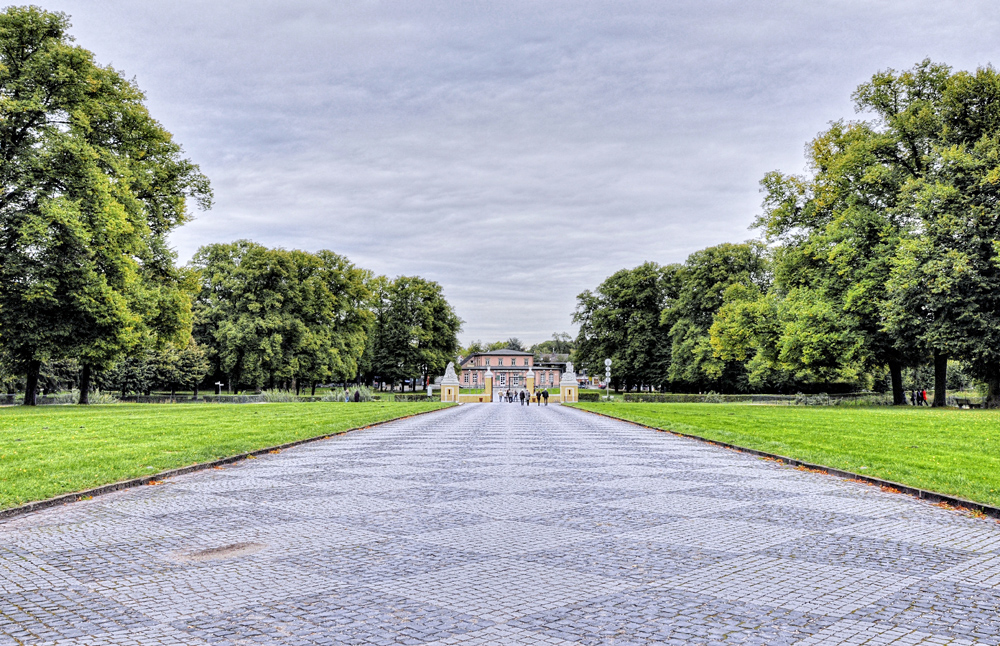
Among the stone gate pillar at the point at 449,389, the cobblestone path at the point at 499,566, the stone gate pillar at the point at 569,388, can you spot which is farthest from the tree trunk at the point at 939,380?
the stone gate pillar at the point at 449,389

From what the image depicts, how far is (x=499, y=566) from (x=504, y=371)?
115m

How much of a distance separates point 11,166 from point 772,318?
39646 millimetres

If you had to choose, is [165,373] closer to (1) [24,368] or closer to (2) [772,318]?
(1) [24,368]

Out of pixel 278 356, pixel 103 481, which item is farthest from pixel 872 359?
pixel 278 356

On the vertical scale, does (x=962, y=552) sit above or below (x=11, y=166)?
below

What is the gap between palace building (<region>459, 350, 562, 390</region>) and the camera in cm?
11694

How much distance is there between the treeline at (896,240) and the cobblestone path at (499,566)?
24.1m

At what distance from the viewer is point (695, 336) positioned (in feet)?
194

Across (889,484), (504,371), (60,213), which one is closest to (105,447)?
(889,484)

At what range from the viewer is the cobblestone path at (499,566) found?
3949mm

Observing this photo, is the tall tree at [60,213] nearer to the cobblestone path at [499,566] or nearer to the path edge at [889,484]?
the cobblestone path at [499,566]

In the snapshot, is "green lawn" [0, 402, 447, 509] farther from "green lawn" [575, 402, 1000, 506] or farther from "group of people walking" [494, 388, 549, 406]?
"group of people walking" [494, 388, 549, 406]

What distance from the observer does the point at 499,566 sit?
5.24 meters

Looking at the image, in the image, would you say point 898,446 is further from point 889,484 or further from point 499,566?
point 499,566
